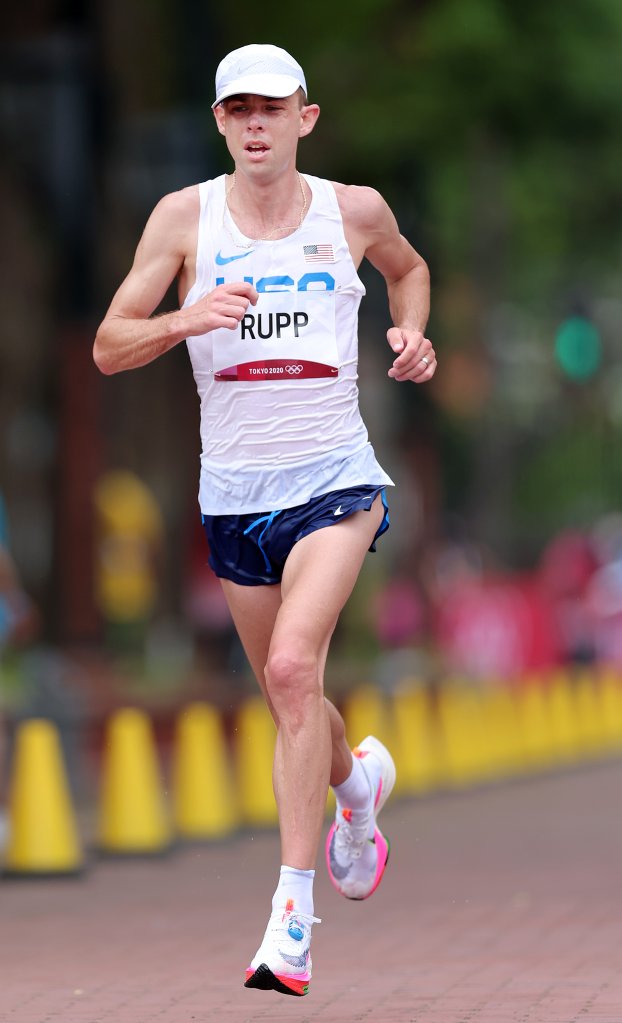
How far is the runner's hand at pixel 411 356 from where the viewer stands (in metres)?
6.56

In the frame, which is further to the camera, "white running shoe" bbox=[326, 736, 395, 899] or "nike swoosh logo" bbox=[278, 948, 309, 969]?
"white running shoe" bbox=[326, 736, 395, 899]

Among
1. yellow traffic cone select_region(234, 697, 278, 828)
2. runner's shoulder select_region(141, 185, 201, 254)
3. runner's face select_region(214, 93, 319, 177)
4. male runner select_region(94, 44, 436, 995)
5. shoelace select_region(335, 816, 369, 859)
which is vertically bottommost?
yellow traffic cone select_region(234, 697, 278, 828)

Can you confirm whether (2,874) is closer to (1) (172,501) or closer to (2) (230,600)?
(2) (230,600)

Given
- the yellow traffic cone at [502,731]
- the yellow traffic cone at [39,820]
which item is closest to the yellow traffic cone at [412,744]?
the yellow traffic cone at [502,731]

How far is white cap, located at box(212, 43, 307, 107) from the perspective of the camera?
6410mm

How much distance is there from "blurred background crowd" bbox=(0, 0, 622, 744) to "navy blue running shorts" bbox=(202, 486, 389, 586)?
10.7 m

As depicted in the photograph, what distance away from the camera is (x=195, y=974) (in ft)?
25.9

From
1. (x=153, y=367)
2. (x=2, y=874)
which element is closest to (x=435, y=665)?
(x=153, y=367)

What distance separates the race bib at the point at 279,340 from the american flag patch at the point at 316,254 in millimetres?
89

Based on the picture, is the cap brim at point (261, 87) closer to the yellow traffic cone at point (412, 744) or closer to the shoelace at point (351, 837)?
the shoelace at point (351, 837)

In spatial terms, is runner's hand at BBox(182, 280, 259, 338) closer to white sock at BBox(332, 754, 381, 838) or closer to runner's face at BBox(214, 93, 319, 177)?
runner's face at BBox(214, 93, 319, 177)

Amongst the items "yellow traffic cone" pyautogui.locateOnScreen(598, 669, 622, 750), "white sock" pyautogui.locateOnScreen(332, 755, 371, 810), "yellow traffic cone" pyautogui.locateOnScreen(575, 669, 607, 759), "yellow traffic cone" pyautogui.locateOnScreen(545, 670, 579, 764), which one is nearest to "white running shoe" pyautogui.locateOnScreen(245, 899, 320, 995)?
"white sock" pyautogui.locateOnScreen(332, 755, 371, 810)

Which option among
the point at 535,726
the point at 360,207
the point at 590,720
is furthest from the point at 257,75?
the point at 590,720

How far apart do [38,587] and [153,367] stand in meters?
4.79
